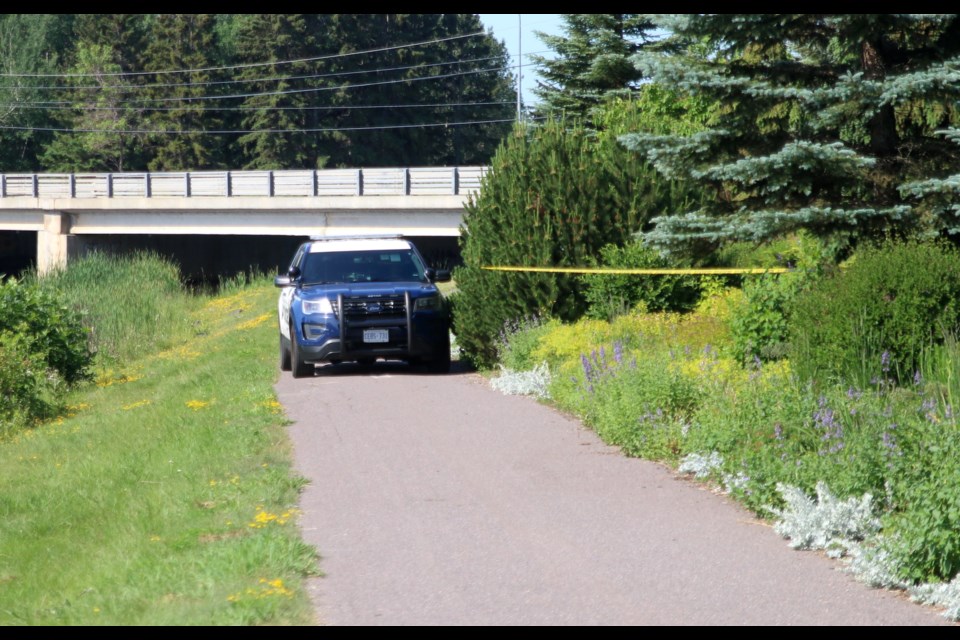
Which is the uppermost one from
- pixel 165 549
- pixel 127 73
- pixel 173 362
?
pixel 127 73

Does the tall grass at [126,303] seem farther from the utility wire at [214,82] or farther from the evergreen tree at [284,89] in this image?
the utility wire at [214,82]

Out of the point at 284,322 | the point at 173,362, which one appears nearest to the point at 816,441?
the point at 284,322

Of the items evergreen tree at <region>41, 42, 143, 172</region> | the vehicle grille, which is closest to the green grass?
the vehicle grille

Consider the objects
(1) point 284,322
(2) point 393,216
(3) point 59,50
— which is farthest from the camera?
(3) point 59,50

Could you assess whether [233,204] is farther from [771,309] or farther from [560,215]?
[771,309]

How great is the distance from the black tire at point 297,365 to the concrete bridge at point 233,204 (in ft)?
69.9

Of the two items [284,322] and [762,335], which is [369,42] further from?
[762,335]

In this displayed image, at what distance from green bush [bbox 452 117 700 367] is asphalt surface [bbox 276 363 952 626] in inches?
165

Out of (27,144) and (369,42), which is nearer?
(369,42)

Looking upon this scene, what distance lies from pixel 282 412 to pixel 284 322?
4.47 meters

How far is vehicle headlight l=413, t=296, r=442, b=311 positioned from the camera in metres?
16.3

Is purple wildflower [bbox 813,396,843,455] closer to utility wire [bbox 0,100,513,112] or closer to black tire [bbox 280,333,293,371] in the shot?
black tire [bbox 280,333,293,371]

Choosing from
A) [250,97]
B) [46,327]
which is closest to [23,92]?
[250,97]

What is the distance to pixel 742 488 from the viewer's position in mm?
8266
